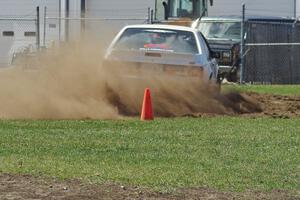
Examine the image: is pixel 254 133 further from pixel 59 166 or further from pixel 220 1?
pixel 220 1

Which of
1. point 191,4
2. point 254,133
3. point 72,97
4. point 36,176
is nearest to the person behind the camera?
point 36,176

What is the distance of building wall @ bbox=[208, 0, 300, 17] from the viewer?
43.7 m

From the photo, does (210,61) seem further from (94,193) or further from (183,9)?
(183,9)

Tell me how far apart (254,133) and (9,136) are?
391 cm

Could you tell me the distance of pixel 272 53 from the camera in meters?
32.9

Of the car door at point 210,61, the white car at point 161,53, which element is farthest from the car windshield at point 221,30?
the white car at point 161,53

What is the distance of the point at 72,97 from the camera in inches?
642


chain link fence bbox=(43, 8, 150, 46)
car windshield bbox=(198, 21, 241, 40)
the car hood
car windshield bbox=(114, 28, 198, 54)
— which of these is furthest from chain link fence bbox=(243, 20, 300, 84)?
car windshield bbox=(114, 28, 198, 54)

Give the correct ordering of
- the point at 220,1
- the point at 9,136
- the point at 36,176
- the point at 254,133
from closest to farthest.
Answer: the point at 36,176 < the point at 9,136 < the point at 254,133 < the point at 220,1

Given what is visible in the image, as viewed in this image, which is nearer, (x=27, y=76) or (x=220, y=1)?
(x=27, y=76)

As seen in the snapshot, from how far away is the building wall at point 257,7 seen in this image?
43688mm

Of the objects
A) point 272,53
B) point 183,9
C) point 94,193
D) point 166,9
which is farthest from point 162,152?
point 183,9

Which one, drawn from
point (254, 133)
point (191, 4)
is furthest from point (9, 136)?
point (191, 4)

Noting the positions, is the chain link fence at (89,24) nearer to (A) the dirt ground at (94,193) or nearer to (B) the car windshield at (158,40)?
(B) the car windshield at (158,40)
